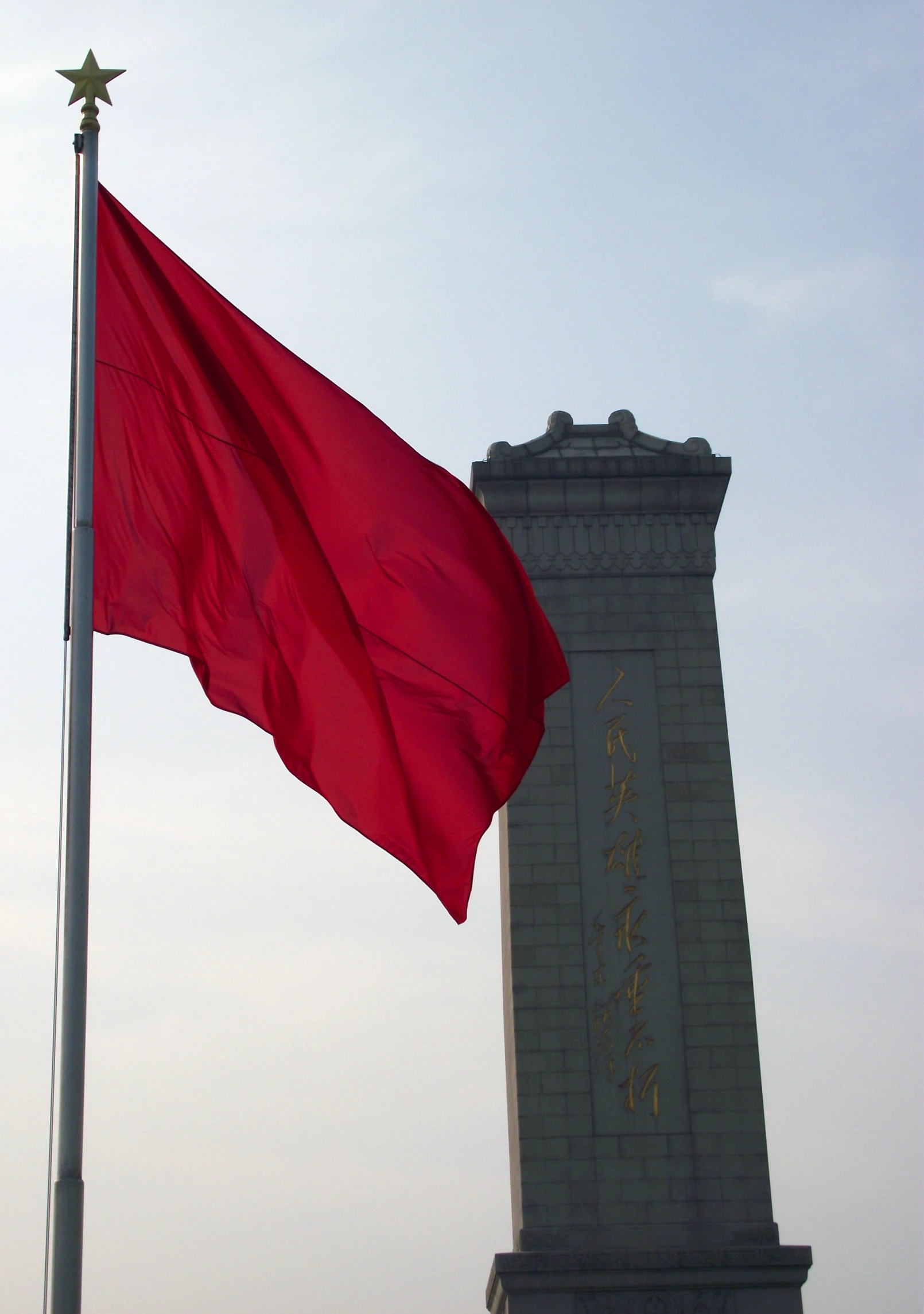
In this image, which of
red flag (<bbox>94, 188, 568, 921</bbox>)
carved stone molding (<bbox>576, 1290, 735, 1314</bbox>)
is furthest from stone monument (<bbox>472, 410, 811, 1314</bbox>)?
red flag (<bbox>94, 188, 568, 921</bbox>)

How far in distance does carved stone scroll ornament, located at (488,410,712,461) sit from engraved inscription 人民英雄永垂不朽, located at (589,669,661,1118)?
4.26 m

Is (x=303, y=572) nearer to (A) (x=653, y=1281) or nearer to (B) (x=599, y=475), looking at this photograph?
(A) (x=653, y=1281)

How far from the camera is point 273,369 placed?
11305 mm

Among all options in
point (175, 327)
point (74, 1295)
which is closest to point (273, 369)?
point (175, 327)

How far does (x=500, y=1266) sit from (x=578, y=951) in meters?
4.87

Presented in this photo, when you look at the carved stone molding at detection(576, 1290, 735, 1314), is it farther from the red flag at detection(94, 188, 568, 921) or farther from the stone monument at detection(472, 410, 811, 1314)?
the red flag at detection(94, 188, 568, 921)

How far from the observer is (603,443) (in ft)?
97.3

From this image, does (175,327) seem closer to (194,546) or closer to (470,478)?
(194,546)

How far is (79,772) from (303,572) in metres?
2.67

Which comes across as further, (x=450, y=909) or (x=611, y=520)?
(x=611, y=520)

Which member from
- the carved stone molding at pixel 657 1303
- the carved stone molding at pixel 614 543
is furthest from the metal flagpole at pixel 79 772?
the carved stone molding at pixel 614 543

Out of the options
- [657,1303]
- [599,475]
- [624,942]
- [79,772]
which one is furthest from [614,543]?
[79,772]

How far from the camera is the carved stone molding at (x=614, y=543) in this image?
28.7 meters

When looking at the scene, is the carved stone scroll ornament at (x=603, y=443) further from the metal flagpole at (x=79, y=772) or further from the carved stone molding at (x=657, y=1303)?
the metal flagpole at (x=79, y=772)
